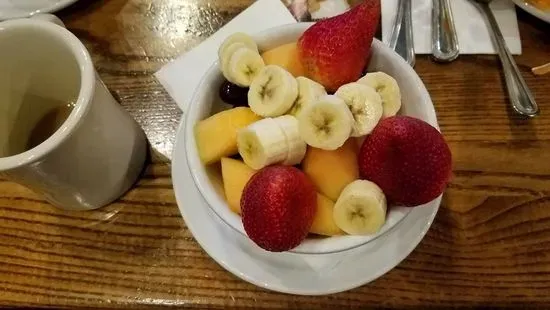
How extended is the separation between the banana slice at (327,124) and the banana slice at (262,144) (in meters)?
0.02

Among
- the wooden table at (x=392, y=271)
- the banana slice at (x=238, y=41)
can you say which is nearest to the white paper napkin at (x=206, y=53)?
the wooden table at (x=392, y=271)

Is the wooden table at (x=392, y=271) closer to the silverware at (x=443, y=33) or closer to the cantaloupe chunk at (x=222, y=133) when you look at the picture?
the silverware at (x=443, y=33)

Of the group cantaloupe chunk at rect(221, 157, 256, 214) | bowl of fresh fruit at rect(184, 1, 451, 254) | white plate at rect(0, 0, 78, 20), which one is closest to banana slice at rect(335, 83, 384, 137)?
bowl of fresh fruit at rect(184, 1, 451, 254)

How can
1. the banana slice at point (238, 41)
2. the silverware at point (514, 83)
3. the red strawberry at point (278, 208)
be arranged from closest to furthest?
the red strawberry at point (278, 208)
the banana slice at point (238, 41)
the silverware at point (514, 83)

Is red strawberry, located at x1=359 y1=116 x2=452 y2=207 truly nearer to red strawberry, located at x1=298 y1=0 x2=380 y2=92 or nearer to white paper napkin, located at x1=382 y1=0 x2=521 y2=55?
red strawberry, located at x1=298 y1=0 x2=380 y2=92

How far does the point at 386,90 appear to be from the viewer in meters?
0.62

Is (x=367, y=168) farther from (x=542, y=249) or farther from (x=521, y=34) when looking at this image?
(x=521, y=34)

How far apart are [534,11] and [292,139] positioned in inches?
15.2

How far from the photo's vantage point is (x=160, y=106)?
78 centimetres

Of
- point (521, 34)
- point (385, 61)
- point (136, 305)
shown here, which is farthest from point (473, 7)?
point (136, 305)

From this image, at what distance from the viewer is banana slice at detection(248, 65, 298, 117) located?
0.60 m

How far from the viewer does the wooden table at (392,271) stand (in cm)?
68

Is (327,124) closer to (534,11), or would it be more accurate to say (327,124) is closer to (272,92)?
(272,92)

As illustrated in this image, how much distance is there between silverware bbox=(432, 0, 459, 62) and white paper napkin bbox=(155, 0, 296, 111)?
0.58ft
